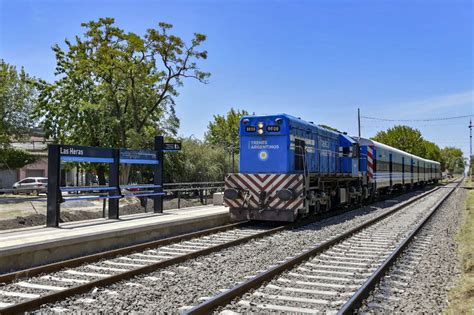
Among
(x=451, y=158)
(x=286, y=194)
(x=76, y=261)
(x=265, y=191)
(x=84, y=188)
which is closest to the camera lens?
(x=76, y=261)

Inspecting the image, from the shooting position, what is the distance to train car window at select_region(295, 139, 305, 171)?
49.7 ft

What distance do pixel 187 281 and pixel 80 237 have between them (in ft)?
10.5

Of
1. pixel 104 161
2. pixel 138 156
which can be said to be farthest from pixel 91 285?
pixel 138 156

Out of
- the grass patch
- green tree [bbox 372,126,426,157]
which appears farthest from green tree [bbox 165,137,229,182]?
green tree [bbox 372,126,426,157]

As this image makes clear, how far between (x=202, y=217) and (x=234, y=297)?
748cm

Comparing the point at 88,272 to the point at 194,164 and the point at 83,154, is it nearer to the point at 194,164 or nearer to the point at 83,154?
the point at 83,154

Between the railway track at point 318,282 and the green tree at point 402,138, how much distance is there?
65776 millimetres

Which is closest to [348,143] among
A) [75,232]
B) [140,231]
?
[140,231]

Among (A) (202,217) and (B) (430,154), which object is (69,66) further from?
(B) (430,154)

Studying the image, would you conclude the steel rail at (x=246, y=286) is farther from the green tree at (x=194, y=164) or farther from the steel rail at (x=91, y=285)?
the green tree at (x=194, y=164)

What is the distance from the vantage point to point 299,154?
1533 cm

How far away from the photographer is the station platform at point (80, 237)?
26.3ft

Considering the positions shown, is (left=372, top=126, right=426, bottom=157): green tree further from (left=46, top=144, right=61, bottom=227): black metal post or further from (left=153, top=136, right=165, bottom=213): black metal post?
(left=46, top=144, right=61, bottom=227): black metal post

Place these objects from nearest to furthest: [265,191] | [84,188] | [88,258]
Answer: [88,258], [84,188], [265,191]
